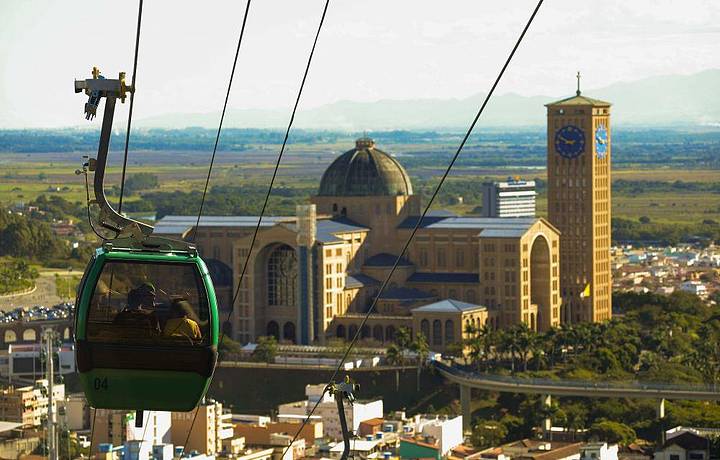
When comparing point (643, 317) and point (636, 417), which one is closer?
point (636, 417)

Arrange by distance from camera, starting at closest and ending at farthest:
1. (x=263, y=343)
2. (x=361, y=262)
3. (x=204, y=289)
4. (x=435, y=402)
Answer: (x=204, y=289) → (x=435, y=402) → (x=263, y=343) → (x=361, y=262)

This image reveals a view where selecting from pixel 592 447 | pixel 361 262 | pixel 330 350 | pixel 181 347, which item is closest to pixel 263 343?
pixel 330 350

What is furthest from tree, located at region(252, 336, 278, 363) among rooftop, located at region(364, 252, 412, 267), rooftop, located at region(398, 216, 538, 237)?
rooftop, located at region(398, 216, 538, 237)

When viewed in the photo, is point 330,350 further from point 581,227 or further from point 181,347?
point 181,347

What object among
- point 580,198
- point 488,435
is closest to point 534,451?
point 488,435

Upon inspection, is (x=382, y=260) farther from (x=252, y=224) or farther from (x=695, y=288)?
(x=695, y=288)

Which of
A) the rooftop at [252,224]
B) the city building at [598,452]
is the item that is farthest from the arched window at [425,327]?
the city building at [598,452]
